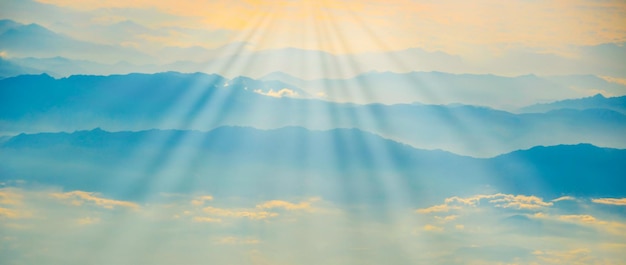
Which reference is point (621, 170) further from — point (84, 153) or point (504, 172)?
point (84, 153)

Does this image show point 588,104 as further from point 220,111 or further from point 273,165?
point 220,111

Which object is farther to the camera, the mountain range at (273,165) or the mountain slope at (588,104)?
the mountain slope at (588,104)

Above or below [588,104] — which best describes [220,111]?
below

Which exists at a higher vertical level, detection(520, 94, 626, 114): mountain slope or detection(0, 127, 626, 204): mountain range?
detection(520, 94, 626, 114): mountain slope

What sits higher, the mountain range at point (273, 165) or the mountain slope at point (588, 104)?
the mountain slope at point (588, 104)

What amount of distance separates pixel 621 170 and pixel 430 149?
2.67m

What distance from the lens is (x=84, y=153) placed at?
1173cm

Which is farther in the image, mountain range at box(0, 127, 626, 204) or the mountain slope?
the mountain slope

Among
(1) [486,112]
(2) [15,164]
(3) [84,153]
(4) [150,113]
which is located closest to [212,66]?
(4) [150,113]

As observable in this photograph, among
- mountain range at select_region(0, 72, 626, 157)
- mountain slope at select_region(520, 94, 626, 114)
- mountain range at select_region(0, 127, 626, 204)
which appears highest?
mountain slope at select_region(520, 94, 626, 114)

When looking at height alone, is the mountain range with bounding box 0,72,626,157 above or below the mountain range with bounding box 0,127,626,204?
above

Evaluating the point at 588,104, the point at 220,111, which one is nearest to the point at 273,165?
the point at 220,111

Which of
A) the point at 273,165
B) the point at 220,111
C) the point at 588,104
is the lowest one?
the point at 273,165

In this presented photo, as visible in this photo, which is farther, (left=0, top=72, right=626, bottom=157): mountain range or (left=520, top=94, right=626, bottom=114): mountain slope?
(left=520, top=94, right=626, bottom=114): mountain slope
